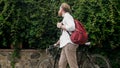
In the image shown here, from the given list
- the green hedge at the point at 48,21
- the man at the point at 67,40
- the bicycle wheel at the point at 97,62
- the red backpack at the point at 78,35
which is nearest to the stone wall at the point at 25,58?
the green hedge at the point at 48,21

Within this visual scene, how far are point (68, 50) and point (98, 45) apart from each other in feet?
6.08

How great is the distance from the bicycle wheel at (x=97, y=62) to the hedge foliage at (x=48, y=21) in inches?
16.1

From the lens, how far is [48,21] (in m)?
10.1

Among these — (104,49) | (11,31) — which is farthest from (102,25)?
(11,31)

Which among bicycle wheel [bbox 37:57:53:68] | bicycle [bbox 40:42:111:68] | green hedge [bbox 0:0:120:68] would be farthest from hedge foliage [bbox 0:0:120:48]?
bicycle wheel [bbox 37:57:53:68]

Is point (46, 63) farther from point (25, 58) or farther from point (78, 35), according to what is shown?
point (78, 35)

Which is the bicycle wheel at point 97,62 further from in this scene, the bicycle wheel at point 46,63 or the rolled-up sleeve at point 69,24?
the rolled-up sleeve at point 69,24

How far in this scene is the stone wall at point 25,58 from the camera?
10.5m

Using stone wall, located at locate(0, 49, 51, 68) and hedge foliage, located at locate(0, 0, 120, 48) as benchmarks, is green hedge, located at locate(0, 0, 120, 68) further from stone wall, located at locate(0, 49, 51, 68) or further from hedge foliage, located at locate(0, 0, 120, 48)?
stone wall, located at locate(0, 49, 51, 68)

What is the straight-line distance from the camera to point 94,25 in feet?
31.4

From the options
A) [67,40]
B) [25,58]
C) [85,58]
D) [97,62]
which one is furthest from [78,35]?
[25,58]

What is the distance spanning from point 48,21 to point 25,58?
126 centimetres

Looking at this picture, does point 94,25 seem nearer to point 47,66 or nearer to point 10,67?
point 47,66

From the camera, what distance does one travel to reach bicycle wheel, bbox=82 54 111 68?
376 inches
